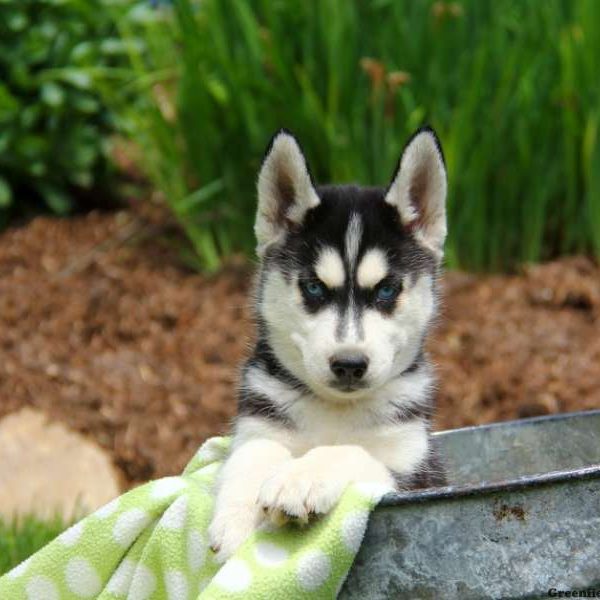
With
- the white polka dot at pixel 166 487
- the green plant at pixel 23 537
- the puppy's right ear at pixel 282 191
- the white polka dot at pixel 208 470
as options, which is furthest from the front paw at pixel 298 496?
the green plant at pixel 23 537

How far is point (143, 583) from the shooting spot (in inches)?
114

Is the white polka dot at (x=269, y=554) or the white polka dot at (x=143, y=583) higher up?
the white polka dot at (x=269, y=554)

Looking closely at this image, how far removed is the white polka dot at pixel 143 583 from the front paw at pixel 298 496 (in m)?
0.46

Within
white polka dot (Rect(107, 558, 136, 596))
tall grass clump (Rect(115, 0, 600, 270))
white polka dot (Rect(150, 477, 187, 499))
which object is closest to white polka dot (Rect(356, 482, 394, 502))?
white polka dot (Rect(150, 477, 187, 499))

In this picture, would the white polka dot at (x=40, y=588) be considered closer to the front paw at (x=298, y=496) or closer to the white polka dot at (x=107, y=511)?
the white polka dot at (x=107, y=511)

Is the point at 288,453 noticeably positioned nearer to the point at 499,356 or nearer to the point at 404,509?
the point at 404,509

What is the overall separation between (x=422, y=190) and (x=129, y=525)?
1262 millimetres

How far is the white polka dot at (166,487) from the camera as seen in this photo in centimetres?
293

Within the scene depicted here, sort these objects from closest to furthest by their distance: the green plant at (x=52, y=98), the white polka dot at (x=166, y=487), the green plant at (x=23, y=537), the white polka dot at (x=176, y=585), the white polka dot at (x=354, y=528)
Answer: the white polka dot at (x=354, y=528) < the white polka dot at (x=176, y=585) < the white polka dot at (x=166, y=487) < the green plant at (x=23, y=537) < the green plant at (x=52, y=98)

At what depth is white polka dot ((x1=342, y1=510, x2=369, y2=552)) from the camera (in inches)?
93.9

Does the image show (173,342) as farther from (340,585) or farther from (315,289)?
(340,585)

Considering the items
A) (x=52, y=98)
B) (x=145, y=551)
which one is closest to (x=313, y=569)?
(x=145, y=551)

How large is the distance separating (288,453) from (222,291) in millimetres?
3719

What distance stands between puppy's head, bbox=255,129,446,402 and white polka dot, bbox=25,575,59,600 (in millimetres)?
800
